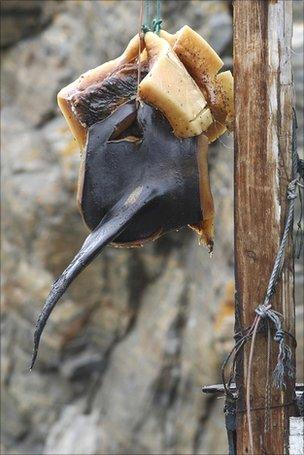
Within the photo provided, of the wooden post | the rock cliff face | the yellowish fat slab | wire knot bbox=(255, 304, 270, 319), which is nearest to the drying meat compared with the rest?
the yellowish fat slab

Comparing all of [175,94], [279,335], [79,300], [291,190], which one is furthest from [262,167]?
[79,300]

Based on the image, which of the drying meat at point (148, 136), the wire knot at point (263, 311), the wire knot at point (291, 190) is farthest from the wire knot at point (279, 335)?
the drying meat at point (148, 136)

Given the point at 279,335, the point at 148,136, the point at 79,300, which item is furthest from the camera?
the point at 79,300

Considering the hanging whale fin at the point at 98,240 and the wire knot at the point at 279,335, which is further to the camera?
the hanging whale fin at the point at 98,240

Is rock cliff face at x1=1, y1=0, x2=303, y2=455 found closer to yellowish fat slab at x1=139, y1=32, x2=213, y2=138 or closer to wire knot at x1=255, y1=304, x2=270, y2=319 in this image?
yellowish fat slab at x1=139, y1=32, x2=213, y2=138

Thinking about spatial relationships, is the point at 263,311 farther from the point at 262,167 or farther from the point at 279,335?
the point at 262,167

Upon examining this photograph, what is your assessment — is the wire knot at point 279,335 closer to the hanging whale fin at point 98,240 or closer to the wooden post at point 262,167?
the wooden post at point 262,167
